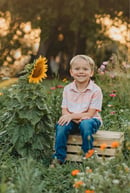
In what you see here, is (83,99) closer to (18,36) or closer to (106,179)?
(106,179)

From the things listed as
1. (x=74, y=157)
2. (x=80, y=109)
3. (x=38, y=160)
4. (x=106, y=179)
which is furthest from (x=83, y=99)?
(x=106, y=179)

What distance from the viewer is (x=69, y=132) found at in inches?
Answer: 188

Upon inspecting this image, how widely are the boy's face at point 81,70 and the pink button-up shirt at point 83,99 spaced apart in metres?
0.11

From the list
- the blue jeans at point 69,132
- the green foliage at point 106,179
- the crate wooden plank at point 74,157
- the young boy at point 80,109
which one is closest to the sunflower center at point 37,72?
the young boy at point 80,109

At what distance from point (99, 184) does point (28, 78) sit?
160 centimetres

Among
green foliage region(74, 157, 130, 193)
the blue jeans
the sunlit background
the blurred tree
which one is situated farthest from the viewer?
the sunlit background

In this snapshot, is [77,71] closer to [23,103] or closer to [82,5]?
[23,103]

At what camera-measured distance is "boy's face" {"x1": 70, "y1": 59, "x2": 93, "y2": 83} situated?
16.0ft

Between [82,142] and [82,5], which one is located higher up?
[82,5]

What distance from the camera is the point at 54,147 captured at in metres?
4.98

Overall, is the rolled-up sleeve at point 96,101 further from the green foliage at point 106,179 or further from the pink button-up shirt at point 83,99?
the green foliage at point 106,179

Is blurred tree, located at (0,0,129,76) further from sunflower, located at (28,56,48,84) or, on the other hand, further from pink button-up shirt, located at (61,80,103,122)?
sunflower, located at (28,56,48,84)

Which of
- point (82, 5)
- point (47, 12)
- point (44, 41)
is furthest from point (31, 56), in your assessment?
point (82, 5)

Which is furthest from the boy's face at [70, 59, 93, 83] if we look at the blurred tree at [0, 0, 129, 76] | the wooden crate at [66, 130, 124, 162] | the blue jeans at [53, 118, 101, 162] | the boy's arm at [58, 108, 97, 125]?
the blurred tree at [0, 0, 129, 76]
